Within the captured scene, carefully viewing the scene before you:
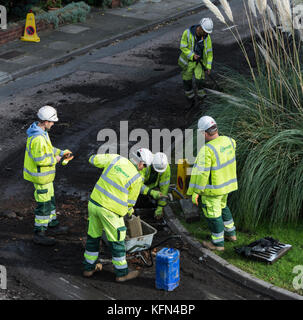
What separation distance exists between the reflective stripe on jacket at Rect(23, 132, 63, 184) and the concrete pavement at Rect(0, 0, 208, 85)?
6354mm

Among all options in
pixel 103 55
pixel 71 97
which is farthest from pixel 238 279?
pixel 103 55

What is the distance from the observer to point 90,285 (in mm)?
7453

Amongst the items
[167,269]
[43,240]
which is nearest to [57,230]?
[43,240]

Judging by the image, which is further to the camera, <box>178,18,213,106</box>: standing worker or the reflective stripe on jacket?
<box>178,18,213,106</box>: standing worker

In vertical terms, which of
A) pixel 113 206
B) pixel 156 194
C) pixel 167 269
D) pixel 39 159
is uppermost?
pixel 39 159

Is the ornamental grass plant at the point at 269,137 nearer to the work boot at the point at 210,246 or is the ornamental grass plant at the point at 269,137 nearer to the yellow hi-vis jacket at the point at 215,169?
the yellow hi-vis jacket at the point at 215,169

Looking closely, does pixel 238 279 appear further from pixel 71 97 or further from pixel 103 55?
pixel 103 55

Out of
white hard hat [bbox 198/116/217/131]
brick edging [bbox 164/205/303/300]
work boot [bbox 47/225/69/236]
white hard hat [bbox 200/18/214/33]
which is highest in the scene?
white hard hat [bbox 200/18/214/33]

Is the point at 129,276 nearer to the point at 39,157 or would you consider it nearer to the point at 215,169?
the point at 215,169

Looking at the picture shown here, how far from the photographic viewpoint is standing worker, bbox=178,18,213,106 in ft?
40.1

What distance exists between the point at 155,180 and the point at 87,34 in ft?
31.0

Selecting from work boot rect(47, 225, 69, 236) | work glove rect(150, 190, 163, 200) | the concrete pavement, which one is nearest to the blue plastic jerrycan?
work glove rect(150, 190, 163, 200)

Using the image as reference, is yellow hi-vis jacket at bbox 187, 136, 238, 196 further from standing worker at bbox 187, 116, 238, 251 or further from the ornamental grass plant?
the ornamental grass plant

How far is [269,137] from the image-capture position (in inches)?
344
